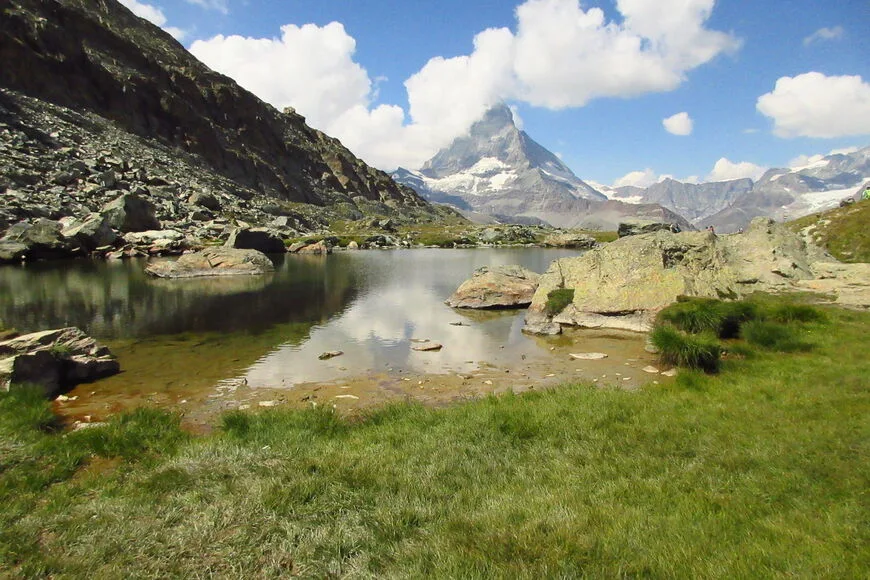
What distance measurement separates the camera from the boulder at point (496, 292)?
3259 cm

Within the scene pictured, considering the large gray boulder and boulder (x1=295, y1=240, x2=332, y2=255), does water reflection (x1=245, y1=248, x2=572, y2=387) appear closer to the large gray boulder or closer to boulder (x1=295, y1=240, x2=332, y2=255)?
the large gray boulder

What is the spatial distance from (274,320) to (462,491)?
23.2 meters

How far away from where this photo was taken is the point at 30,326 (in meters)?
25.0

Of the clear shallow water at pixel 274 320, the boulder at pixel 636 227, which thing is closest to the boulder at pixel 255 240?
the clear shallow water at pixel 274 320

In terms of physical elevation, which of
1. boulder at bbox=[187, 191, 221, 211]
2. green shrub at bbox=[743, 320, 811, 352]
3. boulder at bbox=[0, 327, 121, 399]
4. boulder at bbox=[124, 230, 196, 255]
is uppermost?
boulder at bbox=[187, 191, 221, 211]

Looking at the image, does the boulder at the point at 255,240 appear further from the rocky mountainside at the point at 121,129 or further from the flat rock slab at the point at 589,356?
the flat rock slab at the point at 589,356

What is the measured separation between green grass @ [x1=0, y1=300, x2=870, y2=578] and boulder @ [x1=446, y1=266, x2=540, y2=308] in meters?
21.1

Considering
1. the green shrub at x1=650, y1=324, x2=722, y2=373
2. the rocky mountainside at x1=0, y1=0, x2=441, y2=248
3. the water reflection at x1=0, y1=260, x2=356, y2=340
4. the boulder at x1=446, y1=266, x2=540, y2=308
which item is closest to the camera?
the green shrub at x1=650, y1=324, x2=722, y2=373

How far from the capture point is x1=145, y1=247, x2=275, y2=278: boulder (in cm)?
4943

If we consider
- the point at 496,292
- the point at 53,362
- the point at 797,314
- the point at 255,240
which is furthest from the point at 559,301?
the point at 255,240

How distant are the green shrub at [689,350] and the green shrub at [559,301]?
9311 mm

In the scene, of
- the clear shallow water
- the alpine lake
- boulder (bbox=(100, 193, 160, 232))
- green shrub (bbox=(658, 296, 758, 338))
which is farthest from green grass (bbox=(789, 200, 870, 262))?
boulder (bbox=(100, 193, 160, 232))

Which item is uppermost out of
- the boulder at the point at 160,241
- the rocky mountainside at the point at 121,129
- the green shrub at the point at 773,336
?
the rocky mountainside at the point at 121,129

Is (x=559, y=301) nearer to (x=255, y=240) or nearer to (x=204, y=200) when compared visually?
(x=255, y=240)
